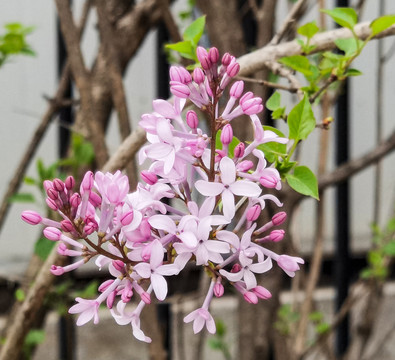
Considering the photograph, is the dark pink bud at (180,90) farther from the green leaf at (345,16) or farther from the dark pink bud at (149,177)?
the green leaf at (345,16)


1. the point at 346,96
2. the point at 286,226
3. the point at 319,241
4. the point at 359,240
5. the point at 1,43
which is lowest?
the point at 359,240

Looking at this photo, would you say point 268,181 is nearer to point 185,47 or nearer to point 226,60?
point 226,60

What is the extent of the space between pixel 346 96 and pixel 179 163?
106 centimetres

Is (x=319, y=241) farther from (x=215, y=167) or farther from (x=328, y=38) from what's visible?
(x=215, y=167)

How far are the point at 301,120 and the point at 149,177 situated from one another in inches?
5.4

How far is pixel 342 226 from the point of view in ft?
4.66

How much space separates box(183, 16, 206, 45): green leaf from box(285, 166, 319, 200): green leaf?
Result: 0.61ft

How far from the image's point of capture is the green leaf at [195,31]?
0.55 meters

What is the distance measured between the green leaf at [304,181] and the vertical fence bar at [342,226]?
0.95m

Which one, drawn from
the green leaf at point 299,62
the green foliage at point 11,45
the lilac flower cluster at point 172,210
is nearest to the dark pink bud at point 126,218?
the lilac flower cluster at point 172,210

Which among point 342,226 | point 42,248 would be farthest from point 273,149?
point 342,226

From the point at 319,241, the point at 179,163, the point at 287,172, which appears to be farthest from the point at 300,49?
the point at 319,241

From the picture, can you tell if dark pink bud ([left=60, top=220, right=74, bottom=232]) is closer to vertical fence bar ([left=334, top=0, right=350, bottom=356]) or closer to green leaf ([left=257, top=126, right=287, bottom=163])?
green leaf ([left=257, top=126, right=287, bottom=163])

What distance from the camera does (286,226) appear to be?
3.26ft
